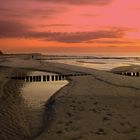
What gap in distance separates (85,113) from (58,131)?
3296 mm

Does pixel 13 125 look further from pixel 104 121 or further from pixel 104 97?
pixel 104 97

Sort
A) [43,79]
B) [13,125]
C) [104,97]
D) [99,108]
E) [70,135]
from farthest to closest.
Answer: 1. [43,79]
2. [104,97]
3. [99,108]
4. [13,125]
5. [70,135]

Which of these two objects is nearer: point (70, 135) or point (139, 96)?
point (70, 135)

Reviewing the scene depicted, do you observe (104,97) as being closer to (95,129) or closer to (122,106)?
(122,106)

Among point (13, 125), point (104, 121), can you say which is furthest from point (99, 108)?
point (13, 125)

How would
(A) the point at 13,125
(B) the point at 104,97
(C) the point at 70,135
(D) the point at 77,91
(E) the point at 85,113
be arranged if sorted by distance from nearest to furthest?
(C) the point at 70,135 < (A) the point at 13,125 < (E) the point at 85,113 < (B) the point at 104,97 < (D) the point at 77,91

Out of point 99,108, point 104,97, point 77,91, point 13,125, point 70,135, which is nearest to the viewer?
point 70,135

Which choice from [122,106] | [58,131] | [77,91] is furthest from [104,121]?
[77,91]

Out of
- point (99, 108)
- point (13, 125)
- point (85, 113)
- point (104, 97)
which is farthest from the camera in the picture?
point (104, 97)

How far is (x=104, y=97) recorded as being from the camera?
20.7 metres

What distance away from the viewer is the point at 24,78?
34.8 metres

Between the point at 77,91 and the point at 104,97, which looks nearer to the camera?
the point at 104,97

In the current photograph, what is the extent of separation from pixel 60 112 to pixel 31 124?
7.80ft

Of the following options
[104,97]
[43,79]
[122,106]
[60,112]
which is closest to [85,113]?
[60,112]
